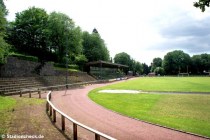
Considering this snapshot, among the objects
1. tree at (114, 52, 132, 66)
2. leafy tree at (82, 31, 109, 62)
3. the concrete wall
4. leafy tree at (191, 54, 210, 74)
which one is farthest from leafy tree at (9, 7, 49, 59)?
leafy tree at (191, 54, 210, 74)

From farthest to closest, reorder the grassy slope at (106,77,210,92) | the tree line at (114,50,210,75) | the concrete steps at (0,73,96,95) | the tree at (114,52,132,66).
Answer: the tree at (114,52,132,66), the tree line at (114,50,210,75), the grassy slope at (106,77,210,92), the concrete steps at (0,73,96,95)

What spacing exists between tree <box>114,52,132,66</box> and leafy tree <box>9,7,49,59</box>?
103266 millimetres

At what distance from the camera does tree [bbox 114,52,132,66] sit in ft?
532

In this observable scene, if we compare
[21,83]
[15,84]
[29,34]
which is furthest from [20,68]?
[29,34]

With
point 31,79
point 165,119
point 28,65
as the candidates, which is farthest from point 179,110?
point 28,65

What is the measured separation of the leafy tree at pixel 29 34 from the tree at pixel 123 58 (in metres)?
103

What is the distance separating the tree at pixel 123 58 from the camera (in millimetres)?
162163

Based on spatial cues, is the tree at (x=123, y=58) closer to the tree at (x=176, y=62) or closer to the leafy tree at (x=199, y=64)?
the tree at (x=176, y=62)

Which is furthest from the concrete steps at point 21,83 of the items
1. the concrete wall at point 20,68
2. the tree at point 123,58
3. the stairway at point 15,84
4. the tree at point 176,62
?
the tree at point 176,62

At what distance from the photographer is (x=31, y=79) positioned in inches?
1469

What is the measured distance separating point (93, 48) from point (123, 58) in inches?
2767

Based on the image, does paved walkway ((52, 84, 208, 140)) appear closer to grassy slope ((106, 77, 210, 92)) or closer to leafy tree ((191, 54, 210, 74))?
grassy slope ((106, 77, 210, 92))

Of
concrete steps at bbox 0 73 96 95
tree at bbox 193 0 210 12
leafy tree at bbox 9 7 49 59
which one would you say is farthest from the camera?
leafy tree at bbox 9 7 49 59

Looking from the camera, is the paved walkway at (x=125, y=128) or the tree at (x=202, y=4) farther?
the paved walkway at (x=125, y=128)
